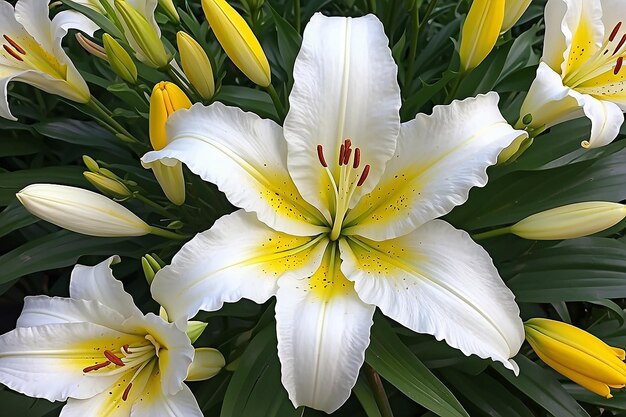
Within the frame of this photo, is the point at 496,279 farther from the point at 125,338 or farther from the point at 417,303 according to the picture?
the point at 125,338

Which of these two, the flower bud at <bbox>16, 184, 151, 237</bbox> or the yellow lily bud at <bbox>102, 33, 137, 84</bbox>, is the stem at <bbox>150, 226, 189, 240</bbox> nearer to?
the flower bud at <bbox>16, 184, 151, 237</bbox>

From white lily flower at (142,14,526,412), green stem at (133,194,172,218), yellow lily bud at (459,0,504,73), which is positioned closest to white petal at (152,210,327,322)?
white lily flower at (142,14,526,412)

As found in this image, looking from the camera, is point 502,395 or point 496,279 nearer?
point 496,279

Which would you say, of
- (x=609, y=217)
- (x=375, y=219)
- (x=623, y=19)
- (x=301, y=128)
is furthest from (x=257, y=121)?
(x=623, y=19)

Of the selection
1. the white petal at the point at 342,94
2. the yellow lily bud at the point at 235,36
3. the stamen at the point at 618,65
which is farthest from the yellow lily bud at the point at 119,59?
the stamen at the point at 618,65

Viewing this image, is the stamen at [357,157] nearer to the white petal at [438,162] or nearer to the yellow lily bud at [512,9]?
the white petal at [438,162]

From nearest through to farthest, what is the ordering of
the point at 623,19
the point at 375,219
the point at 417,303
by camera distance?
the point at 417,303 < the point at 375,219 < the point at 623,19
